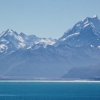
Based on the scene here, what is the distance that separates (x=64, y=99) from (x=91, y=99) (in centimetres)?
1197

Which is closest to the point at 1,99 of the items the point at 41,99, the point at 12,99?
the point at 12,99

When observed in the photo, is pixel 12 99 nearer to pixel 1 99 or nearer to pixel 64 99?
pixel 1 99

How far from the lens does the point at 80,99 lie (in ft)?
636

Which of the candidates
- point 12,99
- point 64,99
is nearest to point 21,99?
point 12,99

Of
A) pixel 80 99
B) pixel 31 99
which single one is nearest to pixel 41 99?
pixel 31 99

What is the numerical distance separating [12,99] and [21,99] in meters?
4.13

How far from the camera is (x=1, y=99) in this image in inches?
7594

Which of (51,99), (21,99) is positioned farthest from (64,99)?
(21,99)

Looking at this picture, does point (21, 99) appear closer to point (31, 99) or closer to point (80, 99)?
point (31, 99)

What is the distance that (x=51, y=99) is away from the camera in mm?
194500

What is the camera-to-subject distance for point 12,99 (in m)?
196

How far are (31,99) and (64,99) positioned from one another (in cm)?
1445

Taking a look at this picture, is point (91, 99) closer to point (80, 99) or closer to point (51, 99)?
point (80, 99)

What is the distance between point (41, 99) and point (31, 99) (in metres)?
4.50
